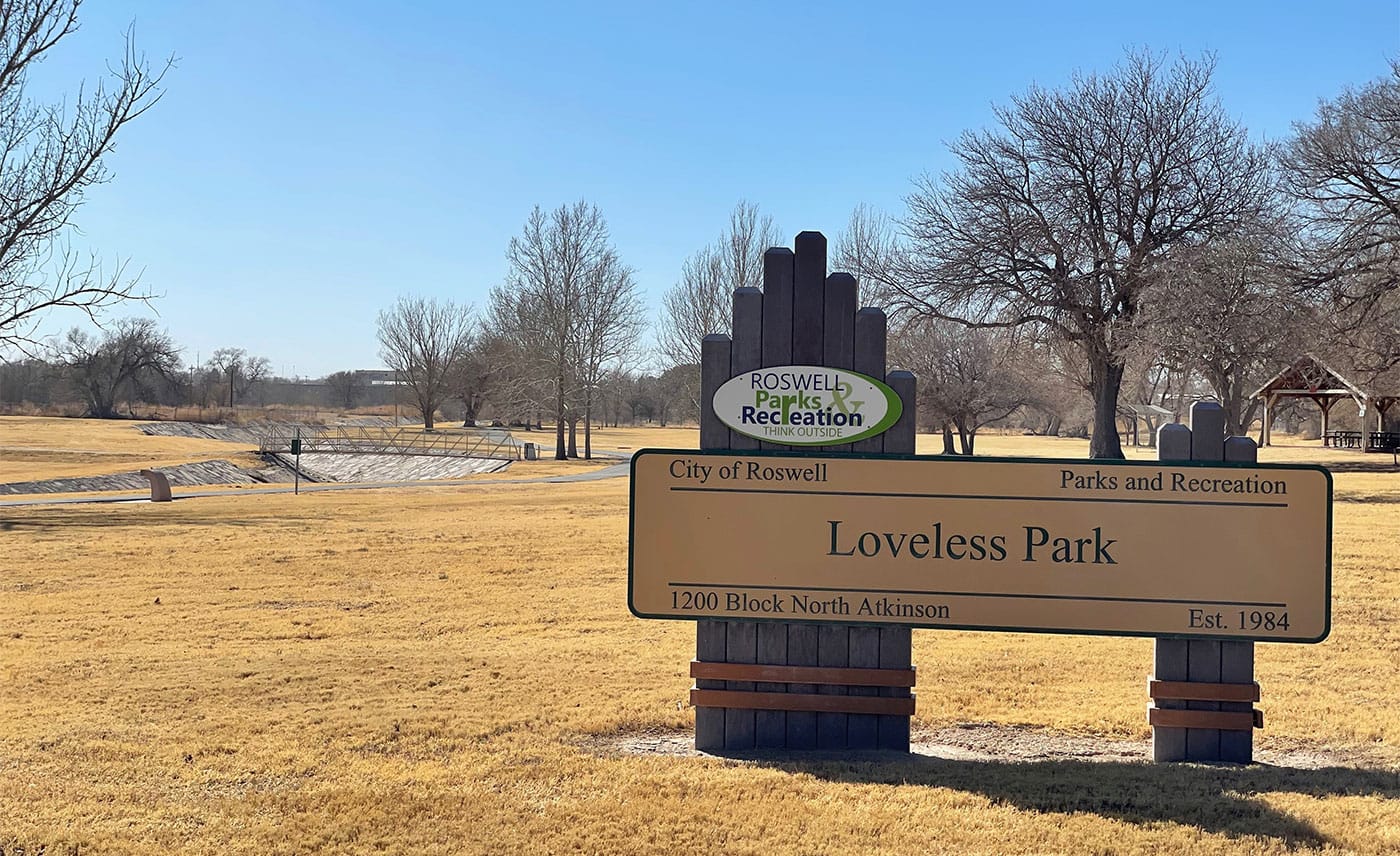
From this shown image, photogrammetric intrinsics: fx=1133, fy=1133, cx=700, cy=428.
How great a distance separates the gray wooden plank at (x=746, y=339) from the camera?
6109 millimetres

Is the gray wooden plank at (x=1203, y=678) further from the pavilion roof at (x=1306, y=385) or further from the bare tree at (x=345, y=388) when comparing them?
the bare tree at (x=345, y=388)

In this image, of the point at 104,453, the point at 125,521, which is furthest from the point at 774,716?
the point at 104,453

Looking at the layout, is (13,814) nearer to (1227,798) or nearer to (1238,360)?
(1227,798)

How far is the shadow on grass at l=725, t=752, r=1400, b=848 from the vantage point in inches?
183

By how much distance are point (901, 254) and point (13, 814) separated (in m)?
29.9

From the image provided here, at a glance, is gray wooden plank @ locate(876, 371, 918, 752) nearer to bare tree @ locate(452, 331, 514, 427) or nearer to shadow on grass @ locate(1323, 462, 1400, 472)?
shadow on grass @ locate(1323, 462, 1400, 472)

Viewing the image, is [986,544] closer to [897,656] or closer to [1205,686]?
[897,656]

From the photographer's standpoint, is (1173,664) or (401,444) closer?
(1173,664)

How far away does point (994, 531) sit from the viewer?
5.89m

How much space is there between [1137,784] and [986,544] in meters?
1.35

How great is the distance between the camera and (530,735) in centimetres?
616

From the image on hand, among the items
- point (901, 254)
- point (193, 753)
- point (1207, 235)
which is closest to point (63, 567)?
point (193, 753)

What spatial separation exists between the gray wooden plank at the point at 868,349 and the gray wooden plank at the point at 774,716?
3.48 feet

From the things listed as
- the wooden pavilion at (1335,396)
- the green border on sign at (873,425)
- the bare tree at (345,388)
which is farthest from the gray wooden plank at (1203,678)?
the bare tree at (345,388)
